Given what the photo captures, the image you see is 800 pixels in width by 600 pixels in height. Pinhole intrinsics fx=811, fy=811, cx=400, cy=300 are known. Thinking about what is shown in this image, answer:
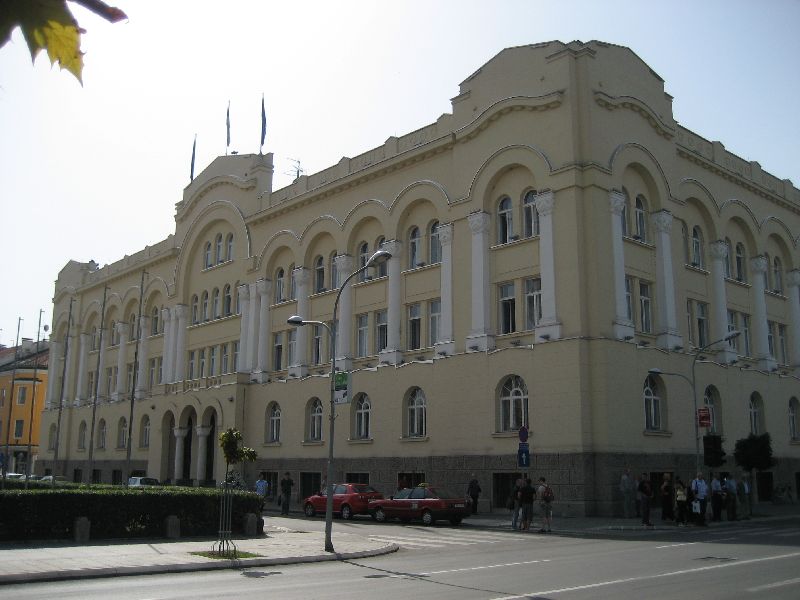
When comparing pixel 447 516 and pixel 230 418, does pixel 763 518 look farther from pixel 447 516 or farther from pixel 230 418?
pixel 230 418

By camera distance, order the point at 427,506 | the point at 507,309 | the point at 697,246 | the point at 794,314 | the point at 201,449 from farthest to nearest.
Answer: the point at 201,449
the point at 794,314
the point at 697,246
the point at 507,309
the point at 427,506

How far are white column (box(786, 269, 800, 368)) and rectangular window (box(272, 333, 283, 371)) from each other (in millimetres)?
28175

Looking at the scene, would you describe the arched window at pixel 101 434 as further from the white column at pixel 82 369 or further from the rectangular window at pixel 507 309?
the rectangular window at pixel 507 309

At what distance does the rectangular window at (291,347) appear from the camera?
4509 centimetres

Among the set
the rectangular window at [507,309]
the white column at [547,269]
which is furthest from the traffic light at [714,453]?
the rectangular window at [507,309]

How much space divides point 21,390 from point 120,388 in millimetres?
28464

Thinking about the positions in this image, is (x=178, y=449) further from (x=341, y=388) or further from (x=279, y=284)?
(x=341, y=388)

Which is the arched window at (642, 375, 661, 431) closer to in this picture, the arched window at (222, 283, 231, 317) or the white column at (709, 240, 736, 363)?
the white column at (709, 240, 736, 363)

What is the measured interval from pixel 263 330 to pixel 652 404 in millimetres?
23035

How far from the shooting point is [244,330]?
48.7 meters

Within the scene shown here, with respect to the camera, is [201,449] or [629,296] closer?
[629,296]

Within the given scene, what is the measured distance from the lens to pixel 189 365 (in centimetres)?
5406

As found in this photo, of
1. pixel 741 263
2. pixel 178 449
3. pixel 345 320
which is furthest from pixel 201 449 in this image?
pixel 741 263

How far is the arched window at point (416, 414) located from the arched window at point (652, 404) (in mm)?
9762
